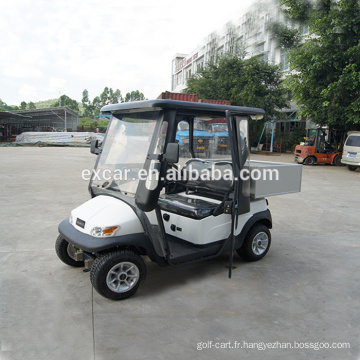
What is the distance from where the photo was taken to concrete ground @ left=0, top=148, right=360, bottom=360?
8.98 ft

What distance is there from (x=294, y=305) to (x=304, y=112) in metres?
15.4

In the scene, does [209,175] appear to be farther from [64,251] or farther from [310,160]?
[310,160]

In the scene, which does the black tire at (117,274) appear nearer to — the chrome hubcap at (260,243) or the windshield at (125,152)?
the windshield at (125,152)

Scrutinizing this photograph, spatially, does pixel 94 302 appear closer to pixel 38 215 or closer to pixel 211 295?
pixel 211 295

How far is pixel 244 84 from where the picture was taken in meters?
24.2

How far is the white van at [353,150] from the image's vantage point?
1541cm

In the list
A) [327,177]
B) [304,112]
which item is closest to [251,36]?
[304,112]

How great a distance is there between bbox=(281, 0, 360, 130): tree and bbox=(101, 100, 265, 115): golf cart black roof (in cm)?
1308

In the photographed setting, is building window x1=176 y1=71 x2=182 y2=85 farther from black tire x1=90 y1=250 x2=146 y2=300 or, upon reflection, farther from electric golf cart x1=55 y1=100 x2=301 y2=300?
black tire x1=90 y1=250 x2=146 y2=300

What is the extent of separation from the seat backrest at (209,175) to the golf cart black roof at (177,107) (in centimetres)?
65

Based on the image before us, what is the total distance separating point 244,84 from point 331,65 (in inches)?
358

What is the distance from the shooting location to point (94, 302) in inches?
134

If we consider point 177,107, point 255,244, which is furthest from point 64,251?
point 255,244

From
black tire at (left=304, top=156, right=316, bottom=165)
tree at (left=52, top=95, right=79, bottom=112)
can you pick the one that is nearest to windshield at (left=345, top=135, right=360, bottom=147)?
black tire at (left=304, top=156, right=316, bottom=165)
